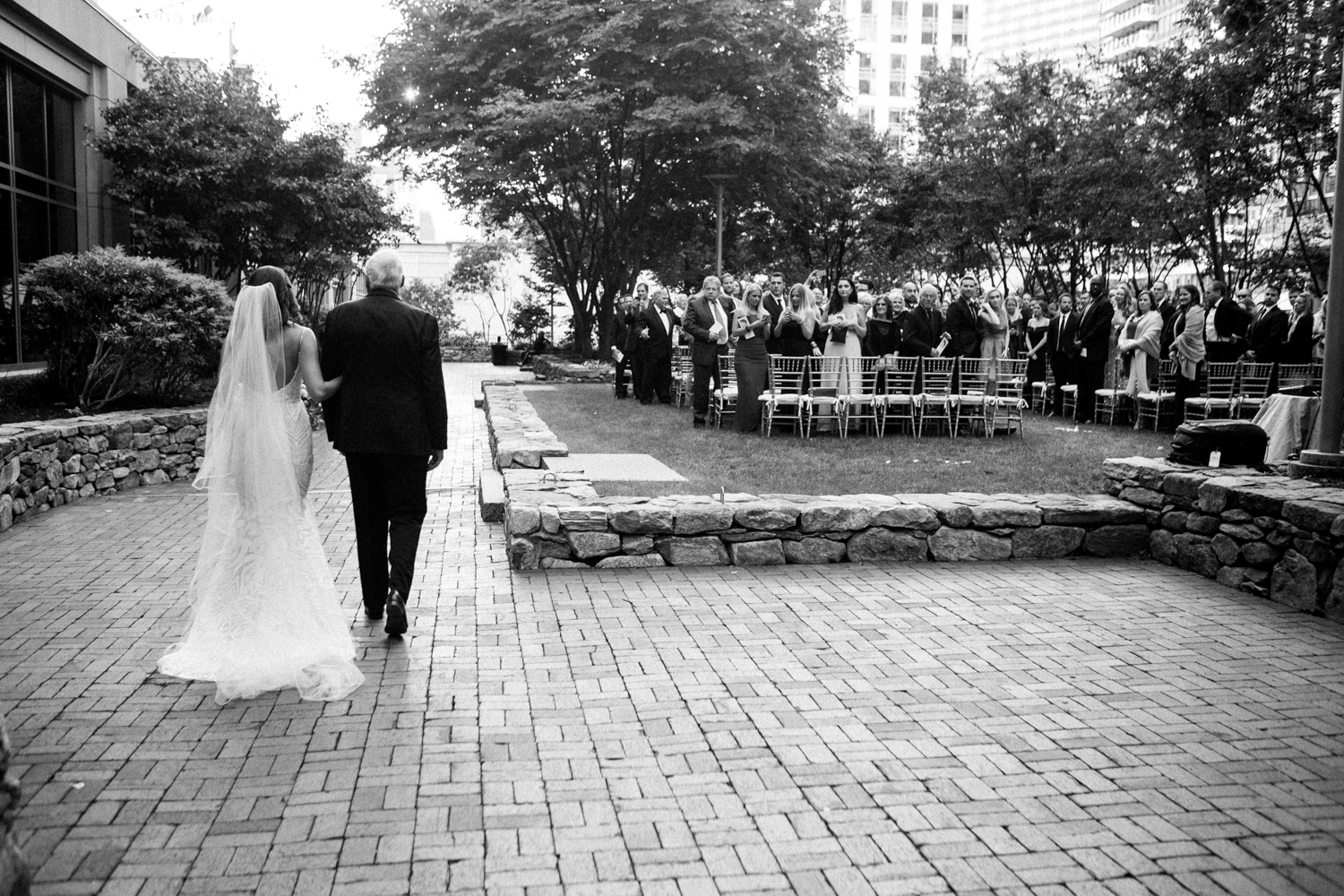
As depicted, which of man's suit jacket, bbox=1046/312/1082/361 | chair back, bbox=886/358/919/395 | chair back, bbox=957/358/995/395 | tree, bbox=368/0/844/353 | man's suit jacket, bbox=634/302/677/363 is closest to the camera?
chair back, bbox=886/358/919/395

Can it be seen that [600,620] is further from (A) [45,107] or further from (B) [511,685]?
(A) [45,107]

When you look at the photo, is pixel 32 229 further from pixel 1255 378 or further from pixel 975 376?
pixel 1255 378

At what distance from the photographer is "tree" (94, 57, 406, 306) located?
18938 mm

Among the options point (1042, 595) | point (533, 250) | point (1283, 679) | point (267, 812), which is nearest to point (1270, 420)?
point (1042, 595)

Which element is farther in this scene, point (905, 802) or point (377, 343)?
point (377, 343)

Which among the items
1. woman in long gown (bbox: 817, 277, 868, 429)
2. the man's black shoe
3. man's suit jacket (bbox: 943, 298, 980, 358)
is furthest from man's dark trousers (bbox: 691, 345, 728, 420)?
the man's black shoe

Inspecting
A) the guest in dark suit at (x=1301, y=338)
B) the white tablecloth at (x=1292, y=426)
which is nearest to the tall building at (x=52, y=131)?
the white tablecloth at (x=1292, y=426)

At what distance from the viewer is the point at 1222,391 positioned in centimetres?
1561

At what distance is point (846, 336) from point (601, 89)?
11.9 m

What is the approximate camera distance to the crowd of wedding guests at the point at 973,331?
14930 mm

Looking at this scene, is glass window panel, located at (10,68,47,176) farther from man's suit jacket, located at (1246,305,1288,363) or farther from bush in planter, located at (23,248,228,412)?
man's suit jacket, located at (1246,305,1288,363)

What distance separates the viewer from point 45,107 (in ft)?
56.1

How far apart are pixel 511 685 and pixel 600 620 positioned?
1.17 metres

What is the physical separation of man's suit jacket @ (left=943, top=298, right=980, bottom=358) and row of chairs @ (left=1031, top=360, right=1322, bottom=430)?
2.79 metres
